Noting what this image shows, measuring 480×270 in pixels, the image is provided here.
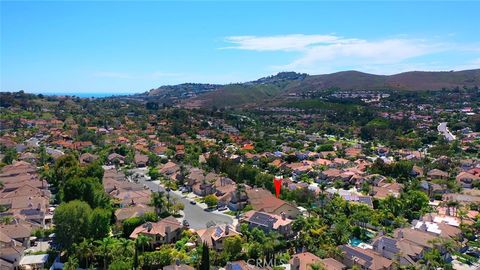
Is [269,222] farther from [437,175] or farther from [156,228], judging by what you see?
[437,175]

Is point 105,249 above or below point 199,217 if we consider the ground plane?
above

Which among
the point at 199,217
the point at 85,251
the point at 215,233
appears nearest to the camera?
the point at 85,251

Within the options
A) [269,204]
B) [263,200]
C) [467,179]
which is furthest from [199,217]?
[467,179]

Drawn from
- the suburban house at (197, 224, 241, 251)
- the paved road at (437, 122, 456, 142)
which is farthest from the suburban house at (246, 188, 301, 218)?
the paved road at (437, 122, 456, 142)

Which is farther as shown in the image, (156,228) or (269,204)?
(269,204)

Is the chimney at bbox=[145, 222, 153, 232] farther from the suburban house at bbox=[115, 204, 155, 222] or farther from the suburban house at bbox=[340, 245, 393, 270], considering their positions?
the suburban house at bbox=[340, 245, 393, 270]

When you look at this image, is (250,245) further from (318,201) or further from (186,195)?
(186,195)

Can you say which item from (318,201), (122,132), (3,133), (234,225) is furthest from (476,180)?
(3,133)

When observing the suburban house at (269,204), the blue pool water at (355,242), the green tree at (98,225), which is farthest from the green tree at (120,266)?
the blue pool water at (355,242)
